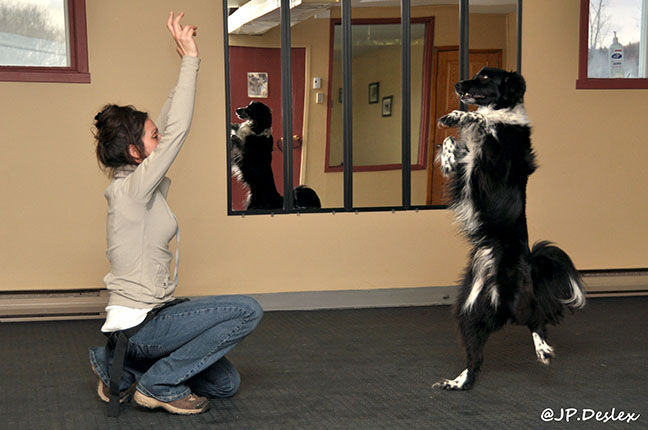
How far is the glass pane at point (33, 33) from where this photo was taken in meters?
5.07

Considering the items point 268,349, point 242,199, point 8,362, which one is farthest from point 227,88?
point 8,362

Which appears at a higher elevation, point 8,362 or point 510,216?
point 510,216

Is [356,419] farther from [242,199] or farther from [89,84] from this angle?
[89,84]

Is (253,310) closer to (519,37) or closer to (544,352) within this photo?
(544,352)

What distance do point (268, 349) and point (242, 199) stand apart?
4.74 ft

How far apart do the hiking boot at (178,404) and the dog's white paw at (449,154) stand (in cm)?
154

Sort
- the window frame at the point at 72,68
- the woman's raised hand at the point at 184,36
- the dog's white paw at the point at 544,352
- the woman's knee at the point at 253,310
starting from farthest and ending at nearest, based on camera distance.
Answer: the window frame at the point at 72,68, the dog's white paw at the point at 544,352, the woman's knee at the point at 253,310, the woman's raised hand at the point at 184,36

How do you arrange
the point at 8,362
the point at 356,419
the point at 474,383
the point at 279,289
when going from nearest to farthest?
1. the point at 356,419
2. the point at 474,383
3. the point at 8,362
4. the point at 279,289

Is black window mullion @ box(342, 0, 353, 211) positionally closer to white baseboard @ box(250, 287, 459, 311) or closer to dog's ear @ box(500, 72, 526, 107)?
white baseboard @ box(250, 287, 459, 311)

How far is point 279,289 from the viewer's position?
5508 mm

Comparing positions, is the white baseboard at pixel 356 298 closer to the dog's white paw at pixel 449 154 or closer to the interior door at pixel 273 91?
the interior door at pixel 273 91

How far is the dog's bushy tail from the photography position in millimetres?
3549

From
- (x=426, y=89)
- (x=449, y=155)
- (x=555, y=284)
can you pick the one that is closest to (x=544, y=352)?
(x=555, y=284)

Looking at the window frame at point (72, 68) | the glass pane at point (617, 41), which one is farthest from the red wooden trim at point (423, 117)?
the window frame at point (72, 68)
